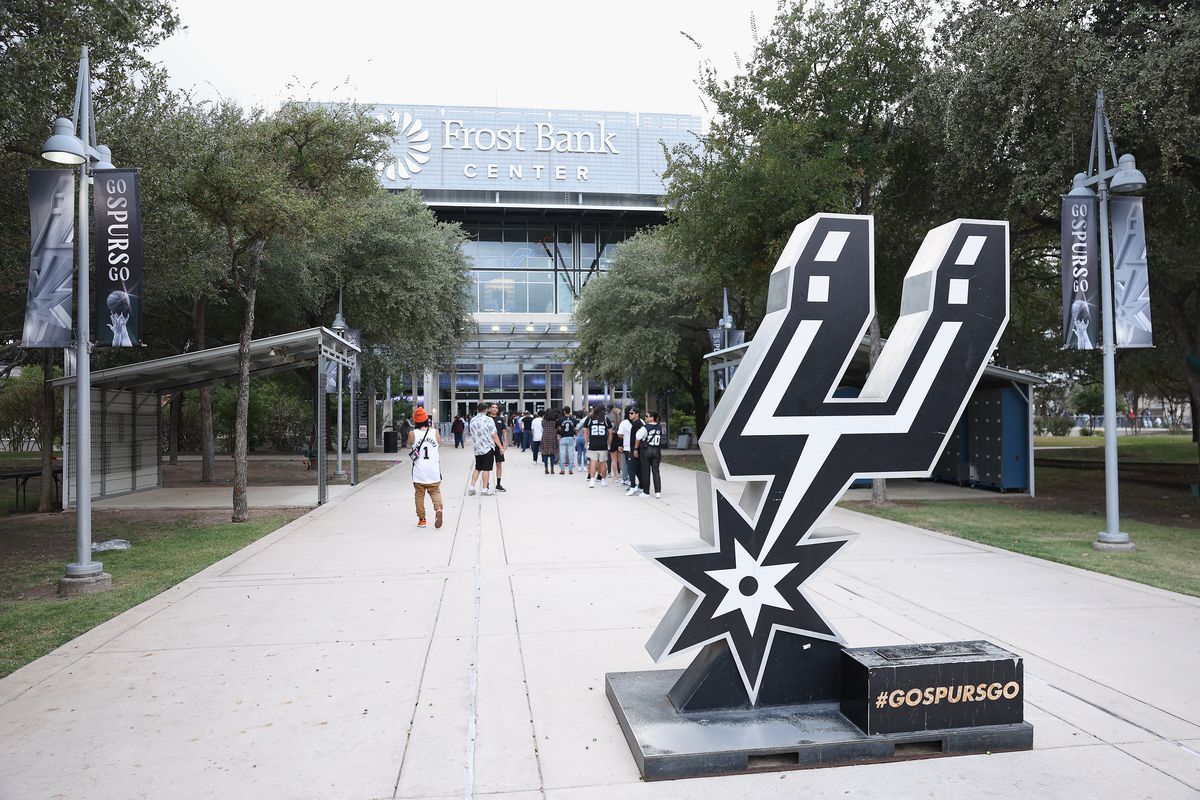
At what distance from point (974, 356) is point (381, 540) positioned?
8289 millimetres

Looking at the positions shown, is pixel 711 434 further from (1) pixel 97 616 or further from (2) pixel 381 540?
(2) pixel 381 540

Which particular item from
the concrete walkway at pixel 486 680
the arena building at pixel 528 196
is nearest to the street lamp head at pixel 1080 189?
the concrete walkway at pixel 486 680

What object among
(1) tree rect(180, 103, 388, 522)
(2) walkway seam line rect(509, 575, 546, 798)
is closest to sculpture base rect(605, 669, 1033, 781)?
(2) walkway seam line rect(509, 575, 546, 798)

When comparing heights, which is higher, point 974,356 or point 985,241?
point 985,241

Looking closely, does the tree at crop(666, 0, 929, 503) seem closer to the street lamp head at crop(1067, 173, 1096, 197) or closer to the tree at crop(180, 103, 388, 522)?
the street lamp head at crop(1067, 173, 1096, 197)

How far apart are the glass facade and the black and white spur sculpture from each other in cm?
4906

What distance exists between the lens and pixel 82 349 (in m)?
8.10

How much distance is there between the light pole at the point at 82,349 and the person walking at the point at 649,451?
9.35 meters

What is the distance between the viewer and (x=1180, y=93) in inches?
423

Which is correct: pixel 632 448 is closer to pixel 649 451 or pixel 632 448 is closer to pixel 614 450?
pixel 649 451

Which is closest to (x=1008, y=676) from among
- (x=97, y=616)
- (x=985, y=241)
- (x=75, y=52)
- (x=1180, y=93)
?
(x=985, y=241)

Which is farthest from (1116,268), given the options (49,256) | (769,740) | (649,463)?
(49,256)

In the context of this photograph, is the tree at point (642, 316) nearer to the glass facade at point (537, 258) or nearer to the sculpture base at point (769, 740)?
the sculpture base at point (769, 740)

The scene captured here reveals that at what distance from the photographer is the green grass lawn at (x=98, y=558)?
650cm
